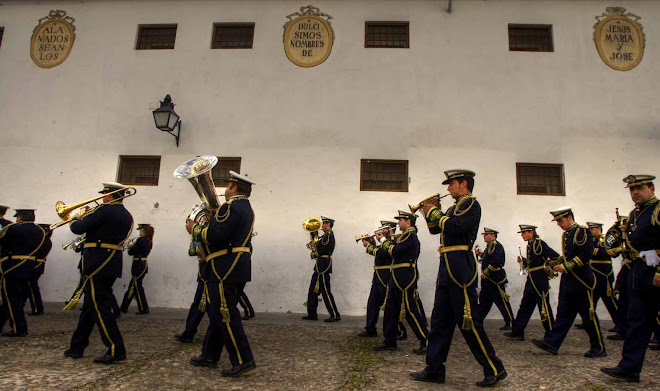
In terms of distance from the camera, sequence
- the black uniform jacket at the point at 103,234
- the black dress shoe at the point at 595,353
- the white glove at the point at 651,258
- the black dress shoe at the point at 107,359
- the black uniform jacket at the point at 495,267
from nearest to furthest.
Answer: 1. the white glove at the point at 651,258
2. the black dress shoe at the point at 107,359
3. the black uniform jacket at the point at 103,234
4. the black dress shoe at the point at 595,353
5. the black uniform jacket at the point at 495,267

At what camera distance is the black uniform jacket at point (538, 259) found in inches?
269

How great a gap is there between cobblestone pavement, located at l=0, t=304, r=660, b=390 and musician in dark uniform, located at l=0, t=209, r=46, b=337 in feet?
1.07

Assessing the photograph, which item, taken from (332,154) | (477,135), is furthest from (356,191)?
(477,135)

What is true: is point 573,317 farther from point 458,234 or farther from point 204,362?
point 204,362

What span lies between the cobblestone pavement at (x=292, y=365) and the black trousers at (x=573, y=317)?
23 cm

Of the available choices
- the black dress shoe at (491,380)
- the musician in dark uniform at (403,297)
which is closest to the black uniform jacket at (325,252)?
the musician in dark uniform at (403,297)

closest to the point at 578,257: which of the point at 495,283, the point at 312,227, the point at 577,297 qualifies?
the point at 577,297

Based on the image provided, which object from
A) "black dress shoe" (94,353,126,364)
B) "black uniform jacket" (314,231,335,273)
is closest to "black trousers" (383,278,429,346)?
"black uniform jacket" (314,231,335,273)

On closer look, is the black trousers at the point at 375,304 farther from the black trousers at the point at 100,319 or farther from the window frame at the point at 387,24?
the window frame at the point at 387,24

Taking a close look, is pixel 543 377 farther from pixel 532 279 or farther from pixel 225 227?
pixel 225 227

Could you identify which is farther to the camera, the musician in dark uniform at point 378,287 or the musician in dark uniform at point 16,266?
the musician in dark uniform at point 378,287

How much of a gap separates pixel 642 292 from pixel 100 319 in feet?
19.1

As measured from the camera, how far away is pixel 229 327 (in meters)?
4.31

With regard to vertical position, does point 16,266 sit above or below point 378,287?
above
